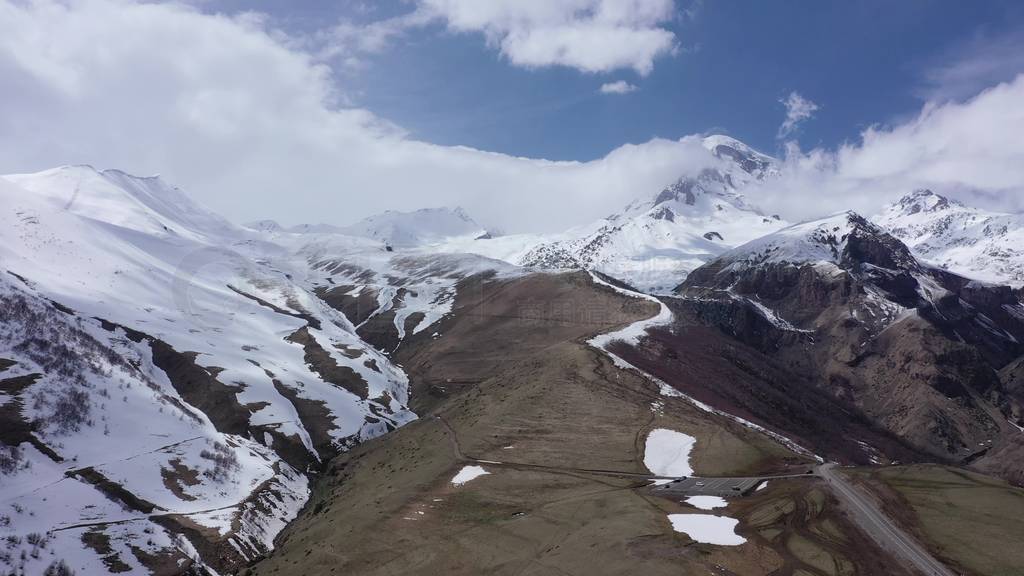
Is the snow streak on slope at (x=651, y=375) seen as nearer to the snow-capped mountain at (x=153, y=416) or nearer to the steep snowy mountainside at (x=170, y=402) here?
the snow-capped mountain at (x=153, y=416)

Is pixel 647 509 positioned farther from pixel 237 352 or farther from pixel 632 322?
pixel 237 352

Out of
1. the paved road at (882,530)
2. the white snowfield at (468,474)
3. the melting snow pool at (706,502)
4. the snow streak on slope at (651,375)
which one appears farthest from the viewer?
the snow streak on slope at (651,375)

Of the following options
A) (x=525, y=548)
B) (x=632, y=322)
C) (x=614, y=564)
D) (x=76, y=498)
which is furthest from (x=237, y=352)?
(x=614, y=564)

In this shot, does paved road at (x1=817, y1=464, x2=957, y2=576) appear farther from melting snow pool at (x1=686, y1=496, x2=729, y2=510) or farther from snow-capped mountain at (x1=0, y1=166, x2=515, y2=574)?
snow-capped mountain at (x1=0, y1=166, x2=515, y2=574)

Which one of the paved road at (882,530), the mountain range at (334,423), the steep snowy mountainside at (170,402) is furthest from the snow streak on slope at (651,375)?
the steep snowy mountainside at (170,402)

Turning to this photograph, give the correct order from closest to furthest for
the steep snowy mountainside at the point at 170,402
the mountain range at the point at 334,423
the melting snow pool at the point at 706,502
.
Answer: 1. the melting snow pool at the point at 706,502
2. the mountain range at the point at 334,423
3. the steep snowy mountainside at the point at 170,402

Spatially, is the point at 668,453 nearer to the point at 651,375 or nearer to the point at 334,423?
the point at 651,375

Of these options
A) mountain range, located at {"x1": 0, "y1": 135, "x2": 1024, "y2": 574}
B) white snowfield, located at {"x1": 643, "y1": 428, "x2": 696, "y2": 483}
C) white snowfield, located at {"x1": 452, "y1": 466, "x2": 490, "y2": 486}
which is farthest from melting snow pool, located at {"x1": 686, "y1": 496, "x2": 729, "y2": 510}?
white snowfield, located at {"x1": 452, "y1": 466, "x2": 490, "y2": 486}

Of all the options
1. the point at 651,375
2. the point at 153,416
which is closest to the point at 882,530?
the point at 651,375
